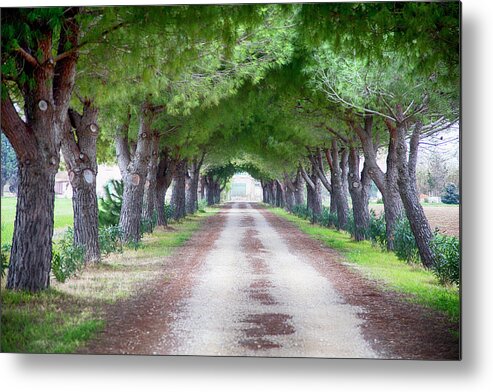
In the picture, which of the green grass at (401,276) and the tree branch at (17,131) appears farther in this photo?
the tree branch at (17,131)

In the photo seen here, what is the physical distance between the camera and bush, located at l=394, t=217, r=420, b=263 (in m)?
5.43

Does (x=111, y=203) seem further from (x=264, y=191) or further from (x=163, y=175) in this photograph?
(x=264, y=191)

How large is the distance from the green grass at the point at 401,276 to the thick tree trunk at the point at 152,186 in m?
2.26

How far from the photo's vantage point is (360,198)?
6961mm

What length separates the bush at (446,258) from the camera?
4738mm

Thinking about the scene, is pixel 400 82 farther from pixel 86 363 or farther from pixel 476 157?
pixel 86 363

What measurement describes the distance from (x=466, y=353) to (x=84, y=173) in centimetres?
367

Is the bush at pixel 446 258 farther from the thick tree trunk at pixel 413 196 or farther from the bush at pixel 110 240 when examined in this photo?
the bush at pixel 110 240

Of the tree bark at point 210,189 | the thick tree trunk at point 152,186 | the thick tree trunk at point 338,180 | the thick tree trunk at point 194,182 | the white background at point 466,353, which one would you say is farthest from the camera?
the tree bark at point 210,189

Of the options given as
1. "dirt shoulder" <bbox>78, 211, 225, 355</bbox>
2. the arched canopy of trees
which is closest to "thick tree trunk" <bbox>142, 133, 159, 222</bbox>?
the arched canopy of trees

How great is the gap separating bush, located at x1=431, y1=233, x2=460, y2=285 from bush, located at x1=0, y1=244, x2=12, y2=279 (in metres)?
3.39

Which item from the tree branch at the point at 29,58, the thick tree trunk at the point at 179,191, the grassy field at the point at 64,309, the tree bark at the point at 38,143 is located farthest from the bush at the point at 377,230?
the tree branch at the point at 29,58

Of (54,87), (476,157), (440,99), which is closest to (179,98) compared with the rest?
(54,87)

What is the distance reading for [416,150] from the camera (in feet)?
18.0
